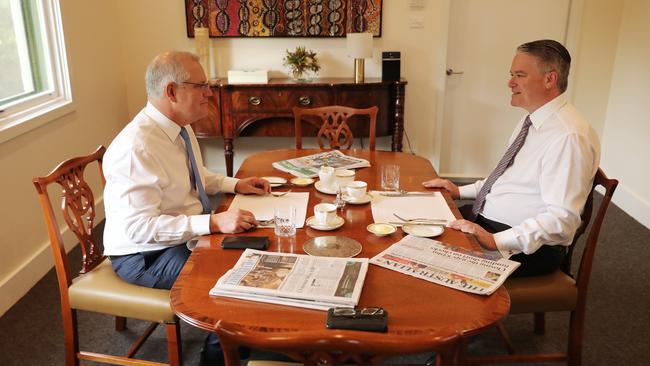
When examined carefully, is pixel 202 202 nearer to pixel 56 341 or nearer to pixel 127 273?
pixel 127 273

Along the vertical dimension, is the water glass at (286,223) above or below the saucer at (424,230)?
above

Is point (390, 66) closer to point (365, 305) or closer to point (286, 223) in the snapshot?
point (286, 223)

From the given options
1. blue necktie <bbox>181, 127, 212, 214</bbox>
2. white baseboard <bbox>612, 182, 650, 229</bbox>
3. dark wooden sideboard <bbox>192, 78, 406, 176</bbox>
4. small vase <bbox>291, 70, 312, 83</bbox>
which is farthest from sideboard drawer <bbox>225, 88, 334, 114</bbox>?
white baseboard <bbox>612, 182, 650, 229</bbox>

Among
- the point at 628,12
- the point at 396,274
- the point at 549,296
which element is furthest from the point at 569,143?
the point at 628,12

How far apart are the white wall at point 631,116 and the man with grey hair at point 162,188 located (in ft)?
9.48

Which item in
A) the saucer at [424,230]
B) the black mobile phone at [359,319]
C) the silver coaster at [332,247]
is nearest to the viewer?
the black mobile phone at [359,319]

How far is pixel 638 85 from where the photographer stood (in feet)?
12.7

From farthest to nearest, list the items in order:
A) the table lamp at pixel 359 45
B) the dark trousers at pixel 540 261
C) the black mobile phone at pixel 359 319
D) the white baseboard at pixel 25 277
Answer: the table lamp at pixel 359 45 → the white baseboard at pixel 25 277 → the dark trousers at pixel 540 261 → the black mobile phone at pixel 359 319

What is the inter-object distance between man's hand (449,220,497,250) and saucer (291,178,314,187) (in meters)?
0.65

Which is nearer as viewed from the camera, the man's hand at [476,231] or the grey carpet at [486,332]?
the man's hand at [476,231]

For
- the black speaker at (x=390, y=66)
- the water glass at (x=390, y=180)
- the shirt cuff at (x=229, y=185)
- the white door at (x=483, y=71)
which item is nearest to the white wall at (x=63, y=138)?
the shirt cuff at (x=229, y=185)

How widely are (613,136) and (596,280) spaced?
5.64ft

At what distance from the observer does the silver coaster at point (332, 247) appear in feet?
5.11

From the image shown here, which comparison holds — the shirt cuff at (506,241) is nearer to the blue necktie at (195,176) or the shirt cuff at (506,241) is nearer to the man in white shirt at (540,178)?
the man in white shirt at (540,178)
